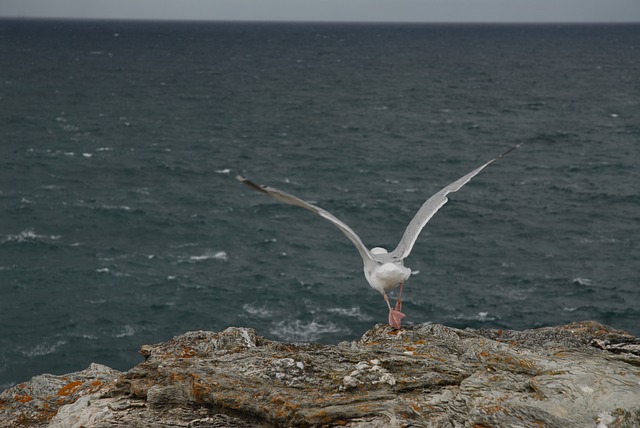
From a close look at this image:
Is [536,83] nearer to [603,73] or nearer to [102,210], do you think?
[603,73]

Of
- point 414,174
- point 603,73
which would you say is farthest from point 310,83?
point 414,174

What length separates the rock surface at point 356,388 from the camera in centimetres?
1066

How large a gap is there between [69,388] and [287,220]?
54.1 m

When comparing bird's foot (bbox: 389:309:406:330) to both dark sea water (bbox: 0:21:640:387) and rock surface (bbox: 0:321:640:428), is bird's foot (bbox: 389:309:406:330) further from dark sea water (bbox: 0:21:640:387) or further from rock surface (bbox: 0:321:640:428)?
dark sea water (bbox: 0:21:640:387)

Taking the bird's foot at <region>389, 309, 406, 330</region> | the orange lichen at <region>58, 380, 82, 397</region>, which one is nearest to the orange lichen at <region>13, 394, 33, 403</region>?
the orange lichen at <region>58, 380, 82, 397</region>

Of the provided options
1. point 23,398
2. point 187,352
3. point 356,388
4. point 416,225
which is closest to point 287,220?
point 416,225

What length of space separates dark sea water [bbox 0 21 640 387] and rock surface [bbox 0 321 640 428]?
32364 millimetres

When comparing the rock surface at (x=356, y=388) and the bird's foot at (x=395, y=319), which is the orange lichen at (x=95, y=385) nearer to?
the rock surface at (x=356, y=388)

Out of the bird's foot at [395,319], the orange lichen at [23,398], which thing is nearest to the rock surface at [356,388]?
the orange lichen at [23,398]

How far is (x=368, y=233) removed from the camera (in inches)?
2468

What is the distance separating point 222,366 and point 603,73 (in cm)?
18826

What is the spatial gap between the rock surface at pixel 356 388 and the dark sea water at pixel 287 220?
106 ft

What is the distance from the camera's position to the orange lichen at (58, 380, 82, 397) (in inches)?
524

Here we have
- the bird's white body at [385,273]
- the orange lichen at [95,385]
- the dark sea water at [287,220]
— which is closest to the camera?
the orange lichen at [95,385]
